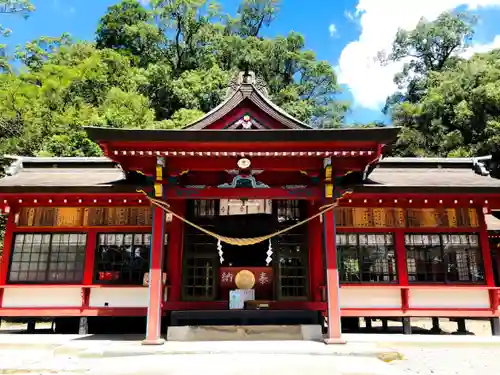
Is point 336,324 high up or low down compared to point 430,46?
down

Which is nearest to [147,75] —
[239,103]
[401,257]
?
[239,103]

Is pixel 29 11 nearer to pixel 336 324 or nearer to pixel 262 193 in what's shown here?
pixel 262 193

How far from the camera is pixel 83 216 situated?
41.9 feet

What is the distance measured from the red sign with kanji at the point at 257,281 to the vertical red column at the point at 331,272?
6017mm

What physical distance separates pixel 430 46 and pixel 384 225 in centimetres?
4491

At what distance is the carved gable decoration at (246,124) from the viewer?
11453 millimetres

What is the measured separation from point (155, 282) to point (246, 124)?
511cm

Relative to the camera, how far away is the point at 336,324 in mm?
9898

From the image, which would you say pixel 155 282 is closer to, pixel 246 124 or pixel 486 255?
pixel 246 124

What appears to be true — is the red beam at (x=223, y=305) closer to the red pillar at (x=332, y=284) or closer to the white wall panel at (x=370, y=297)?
the white wall panel at (x=370, y=297)

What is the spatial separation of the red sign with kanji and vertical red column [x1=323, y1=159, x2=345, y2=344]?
6.02m

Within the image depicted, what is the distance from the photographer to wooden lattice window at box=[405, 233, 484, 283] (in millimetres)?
12609

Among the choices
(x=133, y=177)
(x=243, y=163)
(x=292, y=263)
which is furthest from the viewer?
(x=292, y=263)

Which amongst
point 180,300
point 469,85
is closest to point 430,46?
point 469,85
